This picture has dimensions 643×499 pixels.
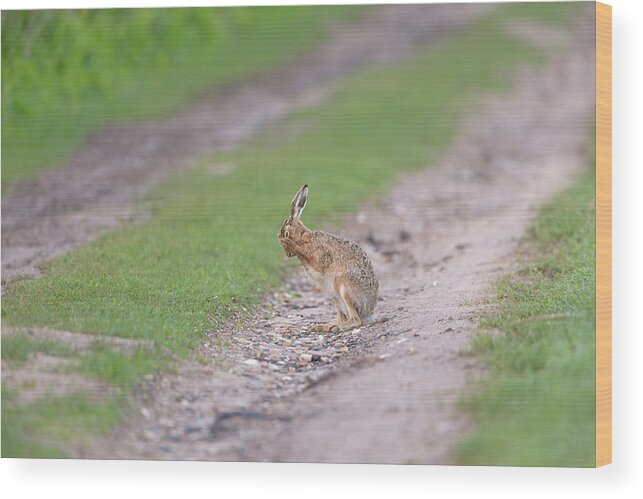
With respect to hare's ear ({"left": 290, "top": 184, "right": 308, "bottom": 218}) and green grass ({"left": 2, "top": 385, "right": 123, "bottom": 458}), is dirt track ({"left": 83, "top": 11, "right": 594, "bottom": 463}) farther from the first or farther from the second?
hare's ear ({"left": 290, "top": 184, "right": 308, "bottom": 218})

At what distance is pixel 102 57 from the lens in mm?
12492

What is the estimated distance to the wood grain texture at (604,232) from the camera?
30.6 ft

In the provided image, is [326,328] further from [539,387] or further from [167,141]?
[167,141]

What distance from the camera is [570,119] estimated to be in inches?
663

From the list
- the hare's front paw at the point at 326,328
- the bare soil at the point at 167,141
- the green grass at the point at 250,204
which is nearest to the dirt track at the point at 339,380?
the hare's front paw at the point at 326,328

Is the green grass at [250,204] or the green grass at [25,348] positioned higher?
the green grass at [250,204]

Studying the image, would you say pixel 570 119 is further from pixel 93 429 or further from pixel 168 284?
pixel 93 429

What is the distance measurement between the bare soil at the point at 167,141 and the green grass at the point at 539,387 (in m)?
3.82

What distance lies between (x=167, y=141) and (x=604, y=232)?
8478 millimetres

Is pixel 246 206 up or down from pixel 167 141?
down

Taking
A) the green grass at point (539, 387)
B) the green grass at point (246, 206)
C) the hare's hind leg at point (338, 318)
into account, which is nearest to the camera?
the green grass at point (539, 387)

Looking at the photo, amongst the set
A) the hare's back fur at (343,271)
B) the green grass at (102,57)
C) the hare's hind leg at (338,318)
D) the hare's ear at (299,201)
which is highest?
the green grass at (102,57)

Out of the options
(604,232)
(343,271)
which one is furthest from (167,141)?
(604,232)

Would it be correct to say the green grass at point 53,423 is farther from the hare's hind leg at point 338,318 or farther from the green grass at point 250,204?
the hare's hind leg at point 338,318
